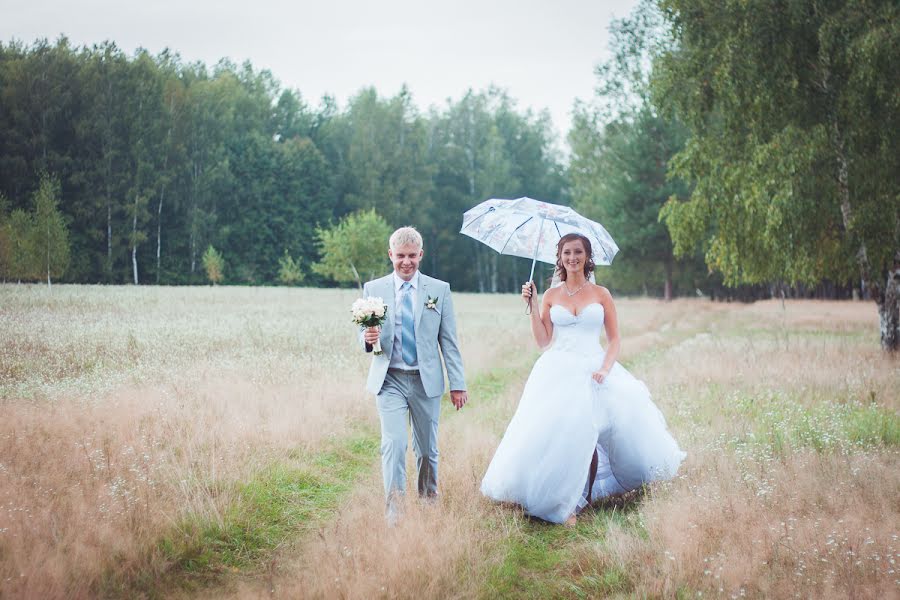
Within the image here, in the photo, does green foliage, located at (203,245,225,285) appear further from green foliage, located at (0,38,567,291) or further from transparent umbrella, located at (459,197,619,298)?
transparent umbrella, located at (459,197,619,298)

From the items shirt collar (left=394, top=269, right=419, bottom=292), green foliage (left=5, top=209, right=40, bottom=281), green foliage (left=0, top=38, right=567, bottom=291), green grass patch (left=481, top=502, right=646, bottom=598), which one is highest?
green foliage (left=0, top=38, right=567, bottom=291)

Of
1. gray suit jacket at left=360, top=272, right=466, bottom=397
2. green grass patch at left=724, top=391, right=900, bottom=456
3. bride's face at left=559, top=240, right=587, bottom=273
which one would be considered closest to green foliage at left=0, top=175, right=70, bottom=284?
gray suit jacket at left=360, top=272, right=466, bottom=397

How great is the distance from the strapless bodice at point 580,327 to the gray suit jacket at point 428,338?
106 centimetres

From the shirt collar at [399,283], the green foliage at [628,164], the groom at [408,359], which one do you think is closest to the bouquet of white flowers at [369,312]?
the groom at [408,359]

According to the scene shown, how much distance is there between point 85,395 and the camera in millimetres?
8008

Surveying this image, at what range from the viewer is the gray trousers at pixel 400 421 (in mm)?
5070

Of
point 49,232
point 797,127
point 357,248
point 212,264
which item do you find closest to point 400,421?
point 49,232

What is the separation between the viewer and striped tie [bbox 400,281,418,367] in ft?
16.9

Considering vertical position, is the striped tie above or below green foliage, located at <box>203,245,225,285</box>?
below

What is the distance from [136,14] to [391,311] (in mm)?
7666

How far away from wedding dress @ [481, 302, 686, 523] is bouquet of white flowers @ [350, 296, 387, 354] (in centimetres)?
164

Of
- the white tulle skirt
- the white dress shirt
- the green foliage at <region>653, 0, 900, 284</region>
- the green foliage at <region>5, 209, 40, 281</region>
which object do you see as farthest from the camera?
the green foliage at <region>653, 0, 900, 284</region>

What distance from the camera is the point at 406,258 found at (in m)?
5.07

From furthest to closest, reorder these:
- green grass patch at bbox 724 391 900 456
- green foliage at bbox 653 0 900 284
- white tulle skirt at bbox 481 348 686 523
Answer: green foliage at bbox 653 0 900 284
green grass patch at bbox 724 391 900 456
white tulle skirt at bbox 481 348 686 523
